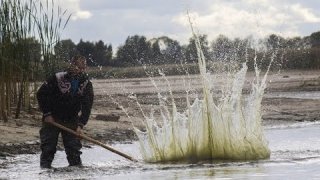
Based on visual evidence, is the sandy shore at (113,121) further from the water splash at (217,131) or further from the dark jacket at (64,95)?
the water splash at (217,131)

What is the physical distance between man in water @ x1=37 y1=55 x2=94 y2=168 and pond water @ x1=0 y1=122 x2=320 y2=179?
1.03ft

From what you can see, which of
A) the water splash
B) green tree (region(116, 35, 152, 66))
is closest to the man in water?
the water splash

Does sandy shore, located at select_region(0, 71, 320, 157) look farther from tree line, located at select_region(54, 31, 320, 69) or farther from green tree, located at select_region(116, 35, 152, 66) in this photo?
green tree, located at select_region(116, 35, 152, 66)

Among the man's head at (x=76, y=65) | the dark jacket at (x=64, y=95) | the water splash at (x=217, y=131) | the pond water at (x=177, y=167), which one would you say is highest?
the man's head at (x=76, y=65)

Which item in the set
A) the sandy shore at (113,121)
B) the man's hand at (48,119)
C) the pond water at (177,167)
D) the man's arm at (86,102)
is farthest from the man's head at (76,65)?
the sandy shore at (113,121)

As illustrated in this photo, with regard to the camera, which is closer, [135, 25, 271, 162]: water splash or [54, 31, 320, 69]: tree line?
[135, 25, 271, 162]: water splash

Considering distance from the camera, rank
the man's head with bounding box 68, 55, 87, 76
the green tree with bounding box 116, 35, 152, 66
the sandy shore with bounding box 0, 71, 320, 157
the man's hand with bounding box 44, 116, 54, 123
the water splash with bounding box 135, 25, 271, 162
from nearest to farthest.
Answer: the man's head with bounding box 68, 55, 87, 76 < the man's hand with bounding box 44, 116, 54, 123 < the water splash with bounding box 135, 25, 271, 162 < the sandy shore with bounding box 0, 71, 320, 157 < the green tree with bounding box 116, 35, 152, 66

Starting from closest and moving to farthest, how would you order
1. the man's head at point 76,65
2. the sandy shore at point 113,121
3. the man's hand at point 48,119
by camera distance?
the man's head at point 76,65 < the man's hand at point 48,119 < the sandy shore at point 113,121

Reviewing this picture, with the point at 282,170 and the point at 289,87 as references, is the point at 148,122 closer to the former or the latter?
the point at 282,170

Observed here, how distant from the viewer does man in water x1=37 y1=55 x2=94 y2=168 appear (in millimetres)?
11500

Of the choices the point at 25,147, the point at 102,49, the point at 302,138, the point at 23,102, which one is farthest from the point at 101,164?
the point at 102,49

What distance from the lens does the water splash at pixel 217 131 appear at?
1184cm

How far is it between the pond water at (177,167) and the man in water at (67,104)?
12.3 inches

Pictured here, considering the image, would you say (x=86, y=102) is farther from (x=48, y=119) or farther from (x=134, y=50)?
(x=134, y=50)
